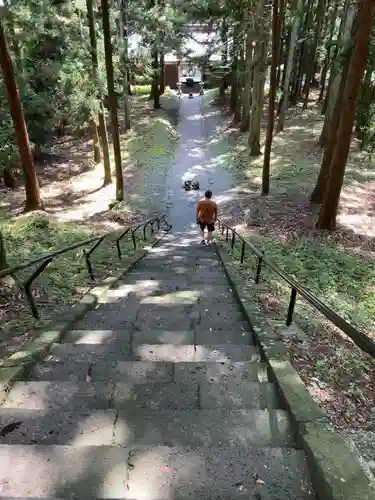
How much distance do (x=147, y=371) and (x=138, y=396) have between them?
Result: 0.34 metres

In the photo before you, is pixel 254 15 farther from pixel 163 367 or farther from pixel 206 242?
pixel 163 367

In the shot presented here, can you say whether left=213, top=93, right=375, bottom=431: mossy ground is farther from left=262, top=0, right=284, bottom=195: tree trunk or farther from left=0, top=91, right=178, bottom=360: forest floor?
left=0, top=91, right=178, bottom=360: forest floor

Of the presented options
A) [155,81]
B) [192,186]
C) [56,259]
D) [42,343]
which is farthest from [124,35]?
[42,343]

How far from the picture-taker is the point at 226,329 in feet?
15.2

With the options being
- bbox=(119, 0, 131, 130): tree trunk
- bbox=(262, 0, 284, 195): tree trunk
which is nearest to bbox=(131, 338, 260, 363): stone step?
bbox=(262, 0, 284, 195): tree trunk

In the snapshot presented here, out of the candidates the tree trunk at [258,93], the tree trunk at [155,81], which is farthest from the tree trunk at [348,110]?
the tree trunk at [155,81]

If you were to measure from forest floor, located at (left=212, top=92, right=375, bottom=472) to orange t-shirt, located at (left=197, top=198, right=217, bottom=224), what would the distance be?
1.39 m

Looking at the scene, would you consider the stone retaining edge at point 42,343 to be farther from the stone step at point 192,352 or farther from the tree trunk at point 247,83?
the tree trunk at point 247,83

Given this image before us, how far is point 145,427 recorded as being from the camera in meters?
2.64

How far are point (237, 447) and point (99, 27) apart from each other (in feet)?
74.9

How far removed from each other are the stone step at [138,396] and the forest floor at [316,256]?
0.74 meters

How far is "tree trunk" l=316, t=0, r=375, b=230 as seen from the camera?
8750 millimetres

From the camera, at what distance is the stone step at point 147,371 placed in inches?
131

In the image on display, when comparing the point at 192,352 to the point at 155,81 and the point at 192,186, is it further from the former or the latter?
the point at 155,81
